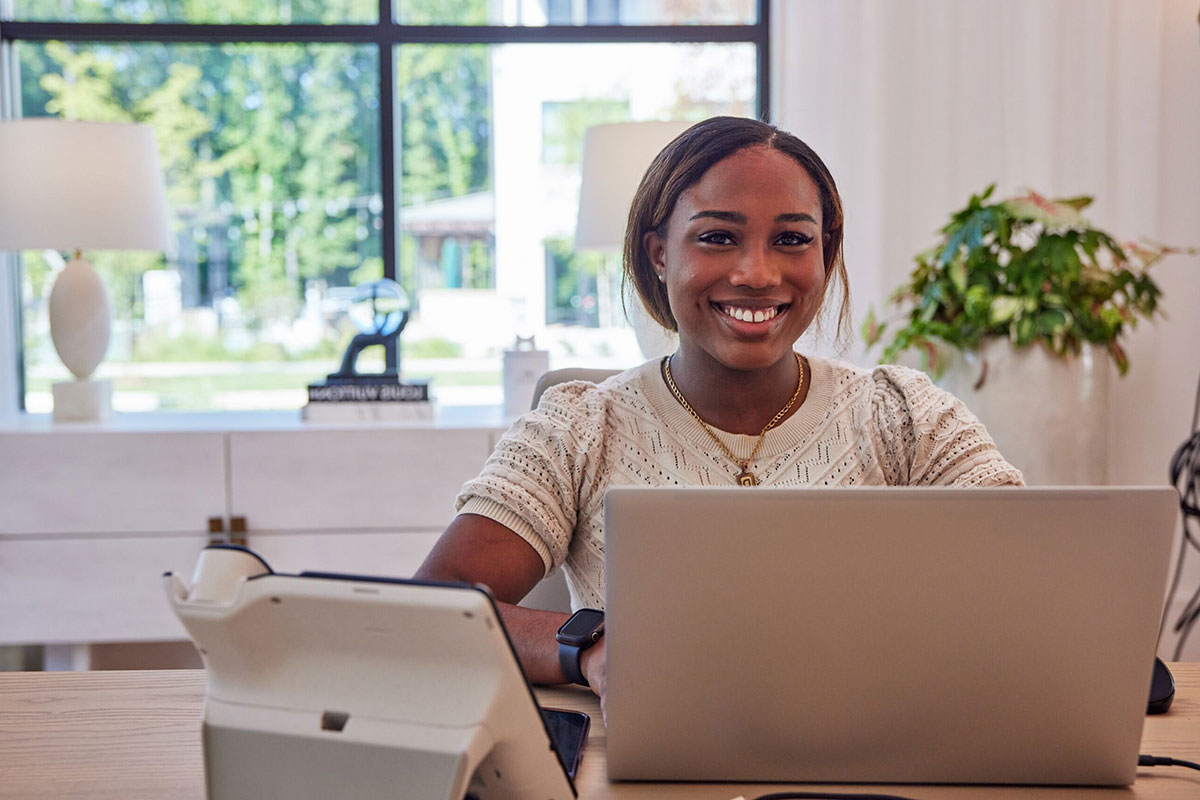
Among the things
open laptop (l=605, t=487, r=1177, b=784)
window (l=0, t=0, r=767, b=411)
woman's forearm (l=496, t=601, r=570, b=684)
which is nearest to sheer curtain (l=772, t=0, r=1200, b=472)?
window (l=0, t=0, r=767, b=411)

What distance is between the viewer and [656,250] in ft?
4.91

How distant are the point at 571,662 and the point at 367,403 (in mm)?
2114

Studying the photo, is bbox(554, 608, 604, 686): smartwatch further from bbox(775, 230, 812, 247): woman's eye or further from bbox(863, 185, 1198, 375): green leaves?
bbox(863, 185, 1198, 375): green leaves

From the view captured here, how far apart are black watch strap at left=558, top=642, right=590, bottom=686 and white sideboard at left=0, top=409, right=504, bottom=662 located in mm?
1872

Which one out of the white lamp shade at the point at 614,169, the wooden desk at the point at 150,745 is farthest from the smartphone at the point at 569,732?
the white lamp shade at the point at 614,169

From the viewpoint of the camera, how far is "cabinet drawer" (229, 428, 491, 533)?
9.52 ft

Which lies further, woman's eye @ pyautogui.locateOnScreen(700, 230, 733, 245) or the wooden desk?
woman's eye @ pyautogui.locateOnScreen(700, 230, 733, 245)

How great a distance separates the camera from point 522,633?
1.17m

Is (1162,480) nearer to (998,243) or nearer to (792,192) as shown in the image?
(998,243)

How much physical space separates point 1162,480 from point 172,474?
2859 mm

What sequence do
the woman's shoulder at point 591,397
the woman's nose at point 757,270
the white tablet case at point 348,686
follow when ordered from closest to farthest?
the white tablet case at point 348,686, the woman's nose at point 757,270, the woman's shoulder at point 591,397

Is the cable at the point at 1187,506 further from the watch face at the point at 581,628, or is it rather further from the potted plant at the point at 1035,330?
the watch face at the point at 581,628

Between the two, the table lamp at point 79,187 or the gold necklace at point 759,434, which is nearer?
the gold necklace at point 759,434

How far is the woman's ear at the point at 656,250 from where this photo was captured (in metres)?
1.48
